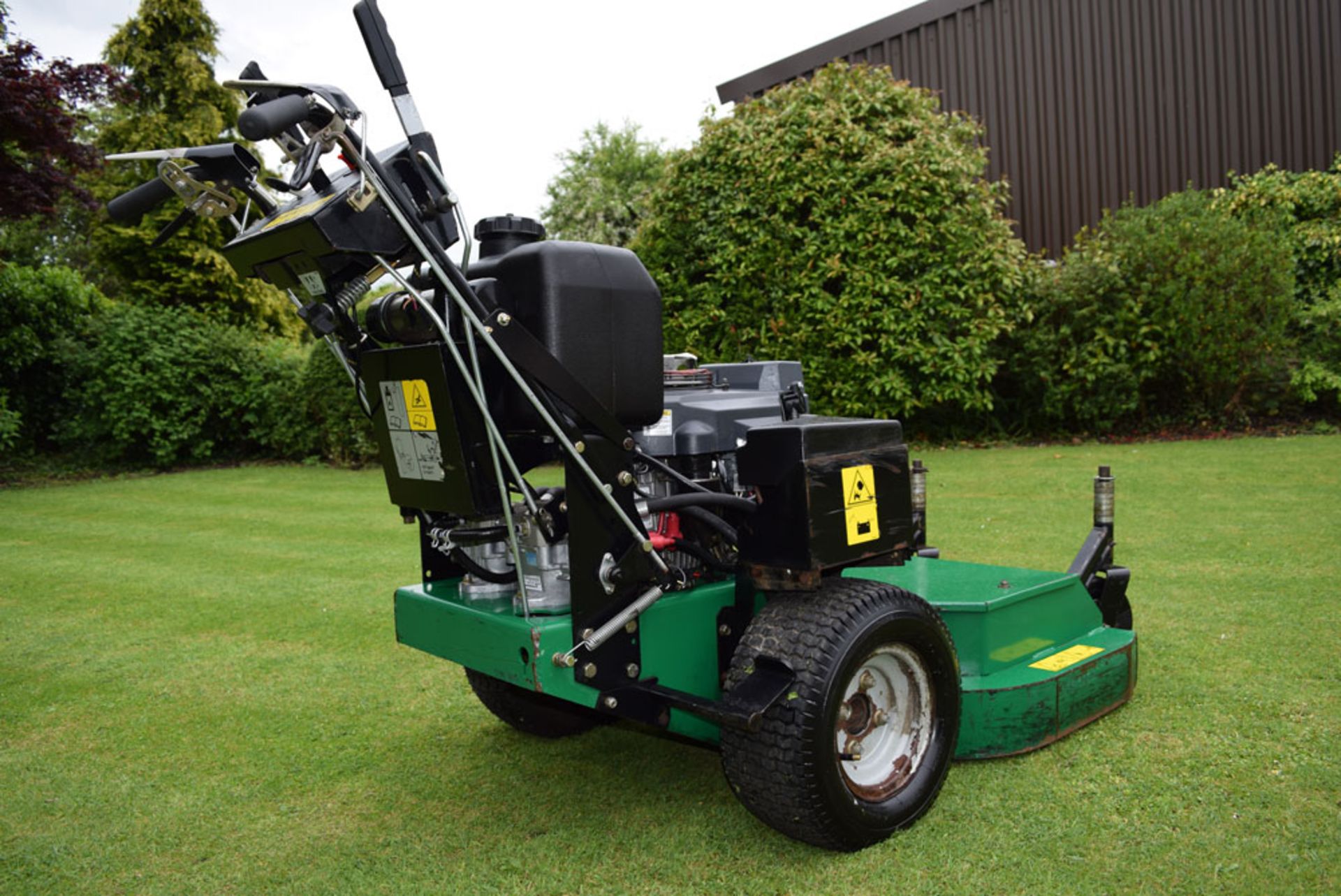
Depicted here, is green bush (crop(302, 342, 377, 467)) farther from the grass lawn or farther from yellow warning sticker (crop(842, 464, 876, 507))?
yellow warning sticker (crop(842, 464, 876, 507))

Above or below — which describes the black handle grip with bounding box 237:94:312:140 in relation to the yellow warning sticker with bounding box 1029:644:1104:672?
above

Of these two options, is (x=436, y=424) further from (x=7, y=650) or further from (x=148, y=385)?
(x=148, y=385)

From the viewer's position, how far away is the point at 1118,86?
1412 cm

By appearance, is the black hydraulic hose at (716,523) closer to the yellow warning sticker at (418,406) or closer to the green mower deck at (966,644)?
the green mower deck at (966,644)

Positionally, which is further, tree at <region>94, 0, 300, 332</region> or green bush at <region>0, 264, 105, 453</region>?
tree at <region>94, 0, 300, 332</region>

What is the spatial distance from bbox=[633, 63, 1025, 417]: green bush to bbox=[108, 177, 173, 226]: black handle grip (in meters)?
8.87

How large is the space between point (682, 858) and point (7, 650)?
3847mm

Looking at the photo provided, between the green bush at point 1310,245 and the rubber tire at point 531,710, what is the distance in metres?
9.80

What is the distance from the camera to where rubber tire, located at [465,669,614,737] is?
340 centimetres

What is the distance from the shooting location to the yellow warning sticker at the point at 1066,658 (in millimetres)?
3254

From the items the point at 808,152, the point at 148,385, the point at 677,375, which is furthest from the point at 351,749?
the point at 148,385

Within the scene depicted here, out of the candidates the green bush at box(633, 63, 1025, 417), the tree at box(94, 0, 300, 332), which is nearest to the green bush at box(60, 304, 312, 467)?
the tree at box(94, 0, 300, 332)

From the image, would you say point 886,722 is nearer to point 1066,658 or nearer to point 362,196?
point 1066,658

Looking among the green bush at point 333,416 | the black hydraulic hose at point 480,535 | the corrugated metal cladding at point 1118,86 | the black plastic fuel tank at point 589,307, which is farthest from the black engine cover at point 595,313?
the corrugated metal cladding at point 1118,86
